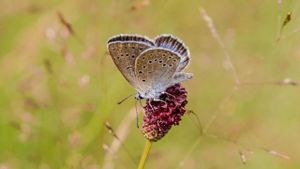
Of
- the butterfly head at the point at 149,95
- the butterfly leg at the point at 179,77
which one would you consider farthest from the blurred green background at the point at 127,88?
the butterfly leg at the point at 179,77

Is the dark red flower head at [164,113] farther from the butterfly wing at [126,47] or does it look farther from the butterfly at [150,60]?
the butterfly wing at [126,47]

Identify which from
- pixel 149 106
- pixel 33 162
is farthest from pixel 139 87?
pixel 33 162

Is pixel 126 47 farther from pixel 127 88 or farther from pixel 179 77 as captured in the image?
pixel 127 88

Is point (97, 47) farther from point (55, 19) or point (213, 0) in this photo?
point (213, 0)

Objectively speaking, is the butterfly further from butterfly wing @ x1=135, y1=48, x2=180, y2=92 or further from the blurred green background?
the blurred green background

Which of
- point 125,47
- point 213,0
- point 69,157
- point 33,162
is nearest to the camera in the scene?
point 125,47

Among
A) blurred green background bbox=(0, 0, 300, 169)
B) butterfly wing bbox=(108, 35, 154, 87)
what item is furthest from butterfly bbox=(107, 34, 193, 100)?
blurred green background bbox=(0, 0, 300, 169)

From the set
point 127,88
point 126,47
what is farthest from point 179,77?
point 127,88
